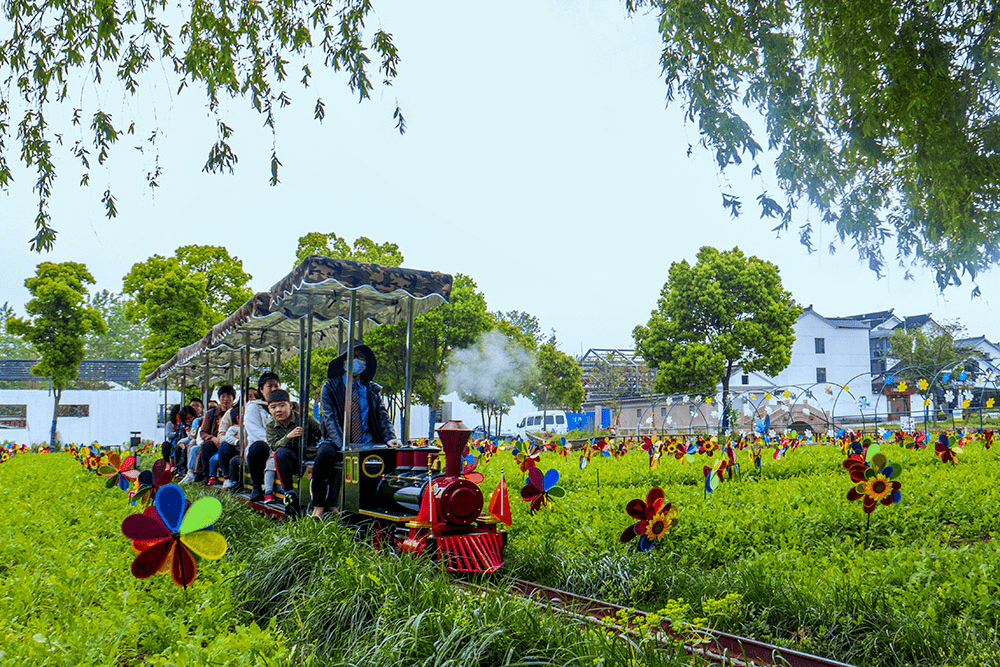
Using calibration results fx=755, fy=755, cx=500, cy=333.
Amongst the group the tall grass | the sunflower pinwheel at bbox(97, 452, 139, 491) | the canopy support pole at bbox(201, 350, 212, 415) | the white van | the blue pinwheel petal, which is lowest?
the white van

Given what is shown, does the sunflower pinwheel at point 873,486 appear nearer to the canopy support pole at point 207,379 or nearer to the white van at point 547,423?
the canopy support pole at point 207,379

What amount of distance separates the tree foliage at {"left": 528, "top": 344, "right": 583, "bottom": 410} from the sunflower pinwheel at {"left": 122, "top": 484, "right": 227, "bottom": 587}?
35839 millimetres

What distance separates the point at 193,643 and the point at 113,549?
3456 millimetres

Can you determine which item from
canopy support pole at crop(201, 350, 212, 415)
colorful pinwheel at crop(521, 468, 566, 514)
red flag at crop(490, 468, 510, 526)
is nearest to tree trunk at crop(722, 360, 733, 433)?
canopy support pole at crop(201, 350, 212, 415)

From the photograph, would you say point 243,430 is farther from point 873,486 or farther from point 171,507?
point 873,486

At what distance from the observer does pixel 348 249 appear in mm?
27531

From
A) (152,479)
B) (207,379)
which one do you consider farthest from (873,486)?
(207,379)

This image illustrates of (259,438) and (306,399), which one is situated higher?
(306,399)

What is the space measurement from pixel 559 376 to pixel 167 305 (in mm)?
21010

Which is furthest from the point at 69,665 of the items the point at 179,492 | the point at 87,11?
the point at 87,11

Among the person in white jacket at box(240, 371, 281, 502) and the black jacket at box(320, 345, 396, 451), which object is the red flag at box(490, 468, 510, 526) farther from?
the person in white jacket at box(240, 371, 281, 502)

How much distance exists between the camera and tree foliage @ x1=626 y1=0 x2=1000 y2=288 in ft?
13.8

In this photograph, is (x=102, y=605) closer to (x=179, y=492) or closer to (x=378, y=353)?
(x=179, y=492)

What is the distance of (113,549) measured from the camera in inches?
269
